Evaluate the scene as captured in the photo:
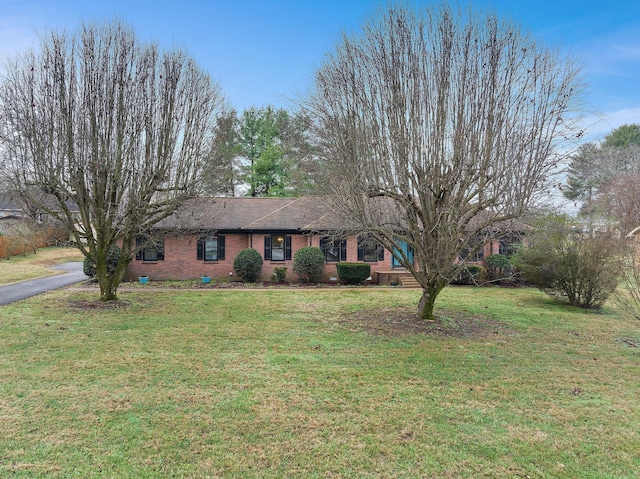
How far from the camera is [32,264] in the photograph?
85.6 ft

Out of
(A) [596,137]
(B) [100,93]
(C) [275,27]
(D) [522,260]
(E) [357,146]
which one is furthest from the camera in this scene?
(D) [522,260]

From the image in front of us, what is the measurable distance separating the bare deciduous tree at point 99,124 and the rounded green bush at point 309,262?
7.43 metres

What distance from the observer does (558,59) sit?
8.20 metres

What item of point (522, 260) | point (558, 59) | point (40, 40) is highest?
point (40, 40)

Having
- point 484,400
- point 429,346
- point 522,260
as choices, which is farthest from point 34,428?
point 522,260

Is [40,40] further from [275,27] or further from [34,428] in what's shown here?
[34,428]

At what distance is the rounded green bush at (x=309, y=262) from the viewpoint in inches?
714

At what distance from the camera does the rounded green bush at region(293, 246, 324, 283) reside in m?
18.1

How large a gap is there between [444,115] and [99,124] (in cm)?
939

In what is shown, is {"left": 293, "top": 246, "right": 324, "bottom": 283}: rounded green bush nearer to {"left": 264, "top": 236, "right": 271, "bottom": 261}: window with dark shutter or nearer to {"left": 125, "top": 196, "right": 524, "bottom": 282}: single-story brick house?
{"left": 125, "top": 196, "right": 524, "bottom": 282}: single-story brick house

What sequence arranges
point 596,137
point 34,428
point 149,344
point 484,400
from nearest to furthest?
point 34,428, point 484,400, point 149,344, point 596,137

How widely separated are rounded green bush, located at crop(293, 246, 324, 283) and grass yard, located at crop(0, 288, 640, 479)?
785 cm

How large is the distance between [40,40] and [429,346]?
1310cm

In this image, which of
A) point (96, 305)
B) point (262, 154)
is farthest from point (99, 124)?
point (262, 154)
